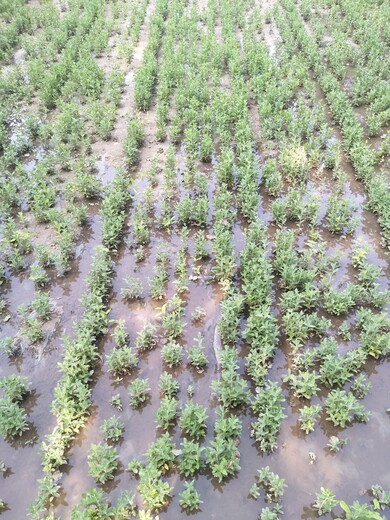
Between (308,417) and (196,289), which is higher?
(308,417)

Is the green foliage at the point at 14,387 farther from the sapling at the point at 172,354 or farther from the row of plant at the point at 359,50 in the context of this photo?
the row of plant at the point at 359,50

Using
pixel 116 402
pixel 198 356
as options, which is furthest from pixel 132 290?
pixel 116 402

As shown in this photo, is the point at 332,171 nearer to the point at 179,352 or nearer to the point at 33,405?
the point at 179,352

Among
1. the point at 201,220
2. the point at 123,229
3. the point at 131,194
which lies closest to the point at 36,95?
the point at 131,194

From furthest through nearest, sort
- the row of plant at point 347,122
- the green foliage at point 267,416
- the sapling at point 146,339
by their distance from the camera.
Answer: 1. the row of plant at point 347,122
2. the sapling at point 146,339
3. the green foliage at point 267,416

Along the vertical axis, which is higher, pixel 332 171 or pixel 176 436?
pixel 332 171

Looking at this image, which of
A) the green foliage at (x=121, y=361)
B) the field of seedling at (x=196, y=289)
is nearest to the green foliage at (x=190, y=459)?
the field of seedling at (x=196, y=289)

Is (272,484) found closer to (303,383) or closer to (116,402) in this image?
(303,383)

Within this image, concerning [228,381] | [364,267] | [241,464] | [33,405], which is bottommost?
[33,405]
